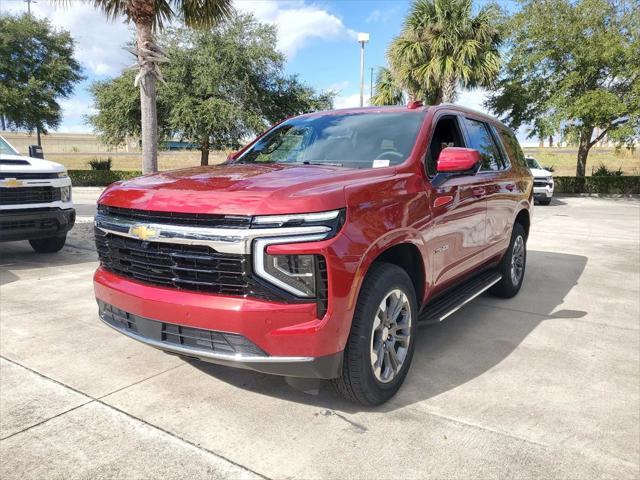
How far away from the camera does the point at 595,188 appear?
23844 millimetres

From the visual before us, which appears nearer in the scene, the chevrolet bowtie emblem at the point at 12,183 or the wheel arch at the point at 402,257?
the wheel arch at the point at 402,257

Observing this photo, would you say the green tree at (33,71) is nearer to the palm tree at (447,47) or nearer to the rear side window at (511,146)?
the palm tree at (447,47)

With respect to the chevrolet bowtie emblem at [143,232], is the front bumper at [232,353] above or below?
below

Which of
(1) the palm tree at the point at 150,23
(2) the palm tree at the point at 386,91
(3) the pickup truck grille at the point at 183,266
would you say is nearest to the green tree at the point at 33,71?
(2) the palm tree at the point at 386,91

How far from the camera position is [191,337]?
8.79 feet

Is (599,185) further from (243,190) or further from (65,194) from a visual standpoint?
(243,190)

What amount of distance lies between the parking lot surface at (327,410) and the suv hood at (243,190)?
1225 mm

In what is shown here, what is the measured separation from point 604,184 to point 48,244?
23.9 m

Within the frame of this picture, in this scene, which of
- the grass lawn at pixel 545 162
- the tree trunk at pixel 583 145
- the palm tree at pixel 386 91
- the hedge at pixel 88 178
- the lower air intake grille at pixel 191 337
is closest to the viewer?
the lower air intake grille at pixel 191 337

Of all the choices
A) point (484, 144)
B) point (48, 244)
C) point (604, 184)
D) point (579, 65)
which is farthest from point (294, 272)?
point (604, 184)

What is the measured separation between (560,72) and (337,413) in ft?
75.6

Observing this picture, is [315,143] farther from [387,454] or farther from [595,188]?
[595,188]

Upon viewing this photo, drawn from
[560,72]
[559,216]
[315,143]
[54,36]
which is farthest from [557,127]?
[54,36]

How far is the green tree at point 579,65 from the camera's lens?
2002 centimetres
